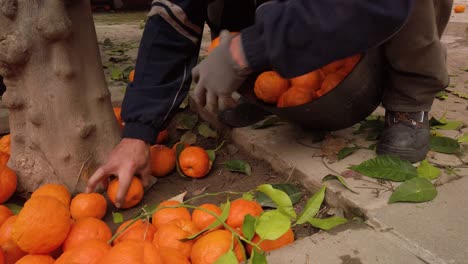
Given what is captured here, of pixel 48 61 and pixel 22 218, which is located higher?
pixel 48 61

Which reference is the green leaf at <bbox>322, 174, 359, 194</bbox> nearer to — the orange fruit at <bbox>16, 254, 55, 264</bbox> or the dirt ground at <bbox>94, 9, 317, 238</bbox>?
the dirt ground at <bbox>94, 9, 317, 238</bbox>

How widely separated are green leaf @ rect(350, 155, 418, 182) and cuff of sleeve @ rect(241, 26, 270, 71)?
591 mm

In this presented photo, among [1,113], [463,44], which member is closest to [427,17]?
[1,113]

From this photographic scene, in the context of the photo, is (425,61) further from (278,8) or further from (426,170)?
(278,8)

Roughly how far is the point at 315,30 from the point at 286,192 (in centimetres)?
68

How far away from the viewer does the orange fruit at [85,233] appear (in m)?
1.23

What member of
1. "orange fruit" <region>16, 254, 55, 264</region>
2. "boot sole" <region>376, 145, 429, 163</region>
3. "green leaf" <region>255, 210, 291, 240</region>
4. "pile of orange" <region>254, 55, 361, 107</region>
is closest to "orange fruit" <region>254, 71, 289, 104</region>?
"pile of orange" <region>254, 55, 361, 107</region>

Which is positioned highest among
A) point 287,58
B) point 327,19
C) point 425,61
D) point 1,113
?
point 327,19

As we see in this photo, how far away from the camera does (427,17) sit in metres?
1.45

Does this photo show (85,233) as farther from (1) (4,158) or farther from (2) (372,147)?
(2) (372,147)

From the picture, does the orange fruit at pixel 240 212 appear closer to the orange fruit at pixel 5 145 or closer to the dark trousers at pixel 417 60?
the dark trousers at pixel 417 60

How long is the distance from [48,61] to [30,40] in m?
0.10

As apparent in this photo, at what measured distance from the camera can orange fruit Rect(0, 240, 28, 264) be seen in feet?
4.12

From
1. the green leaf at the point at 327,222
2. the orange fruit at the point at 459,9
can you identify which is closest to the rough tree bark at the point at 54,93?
the green leaf at the point at 327,222
